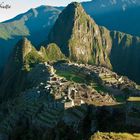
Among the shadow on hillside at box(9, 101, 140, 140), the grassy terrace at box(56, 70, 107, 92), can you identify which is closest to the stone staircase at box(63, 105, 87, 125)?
the shadow on hillside at box(9, 101, 140, 140)

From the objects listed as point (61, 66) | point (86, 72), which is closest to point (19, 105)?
point (86, 72)

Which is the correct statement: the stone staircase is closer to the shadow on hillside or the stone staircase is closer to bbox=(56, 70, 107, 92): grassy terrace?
the shadow on hillside

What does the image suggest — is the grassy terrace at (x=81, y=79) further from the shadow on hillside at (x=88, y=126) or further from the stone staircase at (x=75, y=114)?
the shadow on hillside at (x=88, y=126)

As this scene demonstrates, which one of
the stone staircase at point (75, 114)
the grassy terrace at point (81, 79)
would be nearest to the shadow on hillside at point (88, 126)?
the stone staircase at point (75, 114)

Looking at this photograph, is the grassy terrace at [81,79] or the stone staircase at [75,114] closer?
the stone staircase at [75,114]

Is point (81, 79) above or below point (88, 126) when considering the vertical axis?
below

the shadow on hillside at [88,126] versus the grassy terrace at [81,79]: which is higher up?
the shadow on hillside at [88,126]

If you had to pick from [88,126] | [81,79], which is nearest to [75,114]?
[88,126]

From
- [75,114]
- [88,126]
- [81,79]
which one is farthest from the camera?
[81,79]

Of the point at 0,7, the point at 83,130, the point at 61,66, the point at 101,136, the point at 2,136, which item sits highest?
the point at 0,7

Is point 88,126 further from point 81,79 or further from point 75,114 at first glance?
point 81,79

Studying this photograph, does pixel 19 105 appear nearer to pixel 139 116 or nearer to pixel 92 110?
pixel 92 110
